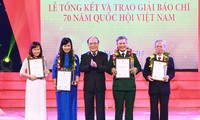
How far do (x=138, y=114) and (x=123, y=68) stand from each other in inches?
86.9

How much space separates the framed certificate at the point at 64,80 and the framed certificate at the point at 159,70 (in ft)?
3.75

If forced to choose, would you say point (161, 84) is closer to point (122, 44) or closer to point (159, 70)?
point (159, 70)

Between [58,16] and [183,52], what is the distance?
260 centimetres

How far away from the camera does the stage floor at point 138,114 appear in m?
7.03

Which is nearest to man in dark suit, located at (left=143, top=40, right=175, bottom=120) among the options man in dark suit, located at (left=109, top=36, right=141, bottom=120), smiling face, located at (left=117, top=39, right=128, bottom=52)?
man in dark suit, located at (left=109, top=36, right=141, bottom=120)

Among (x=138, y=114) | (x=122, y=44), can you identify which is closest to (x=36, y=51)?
A: (x=122, y=44)

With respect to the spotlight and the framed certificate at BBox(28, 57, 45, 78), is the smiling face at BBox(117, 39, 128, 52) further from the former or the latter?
the spotlight

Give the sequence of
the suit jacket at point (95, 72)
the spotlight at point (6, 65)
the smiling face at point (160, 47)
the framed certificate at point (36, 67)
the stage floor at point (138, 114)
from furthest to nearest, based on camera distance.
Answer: the spotlight at point (6, 65)
the stage floor at point (138, 114)
the framed certificate at point (36, 67)
the suit jacket at point (95, 72)
the smiling face at point (160, 47)

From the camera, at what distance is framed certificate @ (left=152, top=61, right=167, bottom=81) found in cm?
554

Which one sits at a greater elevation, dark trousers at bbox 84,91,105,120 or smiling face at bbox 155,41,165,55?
smiling face at bbox 155,41,165,55

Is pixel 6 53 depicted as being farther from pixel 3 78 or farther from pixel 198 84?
pixel 198 84

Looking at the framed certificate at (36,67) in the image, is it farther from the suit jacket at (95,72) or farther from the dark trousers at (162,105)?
the dark trousers at (162,105)

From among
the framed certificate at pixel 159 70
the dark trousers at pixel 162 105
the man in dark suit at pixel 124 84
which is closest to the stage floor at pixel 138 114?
the dark trousers at pixel 162 105

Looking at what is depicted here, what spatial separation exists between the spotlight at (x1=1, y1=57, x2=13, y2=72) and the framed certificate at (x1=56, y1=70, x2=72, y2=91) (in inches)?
123
